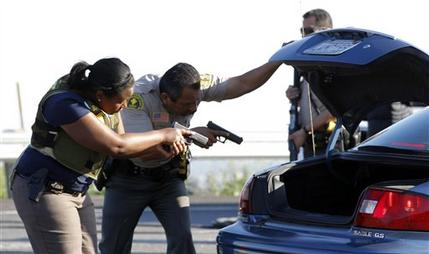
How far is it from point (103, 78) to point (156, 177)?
105 centimetres

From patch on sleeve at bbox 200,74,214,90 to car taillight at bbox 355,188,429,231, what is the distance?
5.49 ft

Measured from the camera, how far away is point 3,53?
42.7 feet

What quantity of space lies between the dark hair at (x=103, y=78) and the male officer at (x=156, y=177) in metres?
0.67

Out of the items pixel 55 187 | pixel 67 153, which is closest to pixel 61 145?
pixel 67 153

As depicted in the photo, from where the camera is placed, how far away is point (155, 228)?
9.73 m

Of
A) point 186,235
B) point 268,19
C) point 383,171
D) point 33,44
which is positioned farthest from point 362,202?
point 33,44

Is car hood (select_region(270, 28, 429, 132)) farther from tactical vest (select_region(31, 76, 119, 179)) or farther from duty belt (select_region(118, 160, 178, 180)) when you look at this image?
tactical vest (select_region(31, 76, 119, 179))

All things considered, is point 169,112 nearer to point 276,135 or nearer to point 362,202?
point 362,202

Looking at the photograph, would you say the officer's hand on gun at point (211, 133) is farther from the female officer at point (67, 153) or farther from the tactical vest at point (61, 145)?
the tactical vest at point (61, 145)

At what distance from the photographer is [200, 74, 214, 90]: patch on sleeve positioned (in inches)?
255

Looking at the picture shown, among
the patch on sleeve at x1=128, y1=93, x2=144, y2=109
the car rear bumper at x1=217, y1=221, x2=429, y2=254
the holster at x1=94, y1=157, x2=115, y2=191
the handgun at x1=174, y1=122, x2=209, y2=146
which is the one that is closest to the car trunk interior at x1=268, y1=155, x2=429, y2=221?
the car rear bumper at x1=217, y1=221, x2=429, y2=254

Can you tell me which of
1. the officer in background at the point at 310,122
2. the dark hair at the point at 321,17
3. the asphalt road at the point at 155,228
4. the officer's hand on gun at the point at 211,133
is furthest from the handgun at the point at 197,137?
the asphalt road at the point at 155,228

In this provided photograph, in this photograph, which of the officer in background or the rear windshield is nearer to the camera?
the rear windshield

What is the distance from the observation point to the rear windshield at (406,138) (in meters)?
5.41
